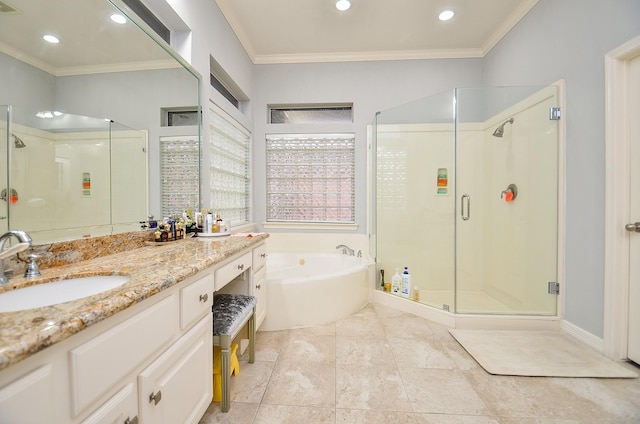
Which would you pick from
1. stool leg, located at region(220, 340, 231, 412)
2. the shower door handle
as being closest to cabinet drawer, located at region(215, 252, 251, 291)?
stool leg, located at region(220, 340, 231, 412)

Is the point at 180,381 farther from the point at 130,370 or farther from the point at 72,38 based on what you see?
the point at 72,38

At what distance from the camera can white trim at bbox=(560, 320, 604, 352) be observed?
175 centimetres

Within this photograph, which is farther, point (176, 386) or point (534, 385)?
point (534, 385)

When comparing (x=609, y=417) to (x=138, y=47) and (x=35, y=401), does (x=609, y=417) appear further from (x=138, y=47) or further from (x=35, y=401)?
(x=138, y=47)

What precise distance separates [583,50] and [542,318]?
2.01m

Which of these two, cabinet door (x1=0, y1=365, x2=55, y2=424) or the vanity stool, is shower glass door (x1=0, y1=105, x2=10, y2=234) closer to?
cabinet door (x1=0, y1=365, x2=55, y2=424)

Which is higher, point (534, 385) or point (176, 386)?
point (176, 386)

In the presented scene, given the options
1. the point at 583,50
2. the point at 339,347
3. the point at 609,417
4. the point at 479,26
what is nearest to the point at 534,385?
the point at 609,417

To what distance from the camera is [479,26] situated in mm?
2621

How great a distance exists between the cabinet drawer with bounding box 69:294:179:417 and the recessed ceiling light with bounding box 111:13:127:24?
1374 mm

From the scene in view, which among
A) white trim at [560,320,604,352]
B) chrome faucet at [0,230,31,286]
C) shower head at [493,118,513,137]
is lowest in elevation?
white trim at [560,320,604,352]

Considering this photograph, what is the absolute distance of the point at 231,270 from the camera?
1366 mm

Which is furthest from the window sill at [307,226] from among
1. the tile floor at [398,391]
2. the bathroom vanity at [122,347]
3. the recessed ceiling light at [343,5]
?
the recessed ceiling light at [343,5]

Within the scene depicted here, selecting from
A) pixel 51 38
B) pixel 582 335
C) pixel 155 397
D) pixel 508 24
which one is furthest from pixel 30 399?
pixel 508 24
